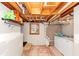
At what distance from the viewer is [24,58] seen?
117cm

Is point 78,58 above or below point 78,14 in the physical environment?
below

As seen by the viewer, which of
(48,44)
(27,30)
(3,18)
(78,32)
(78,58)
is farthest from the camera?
(27,30)

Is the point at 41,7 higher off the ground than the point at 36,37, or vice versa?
the point at 41,7

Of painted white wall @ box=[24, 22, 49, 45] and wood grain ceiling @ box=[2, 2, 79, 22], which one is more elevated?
wood grain ceiling @ box=[2, 2, 79, 22]

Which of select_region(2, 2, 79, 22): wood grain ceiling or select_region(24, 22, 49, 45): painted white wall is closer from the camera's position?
select_region(2, 2, 79, 22): wood grain ceiling

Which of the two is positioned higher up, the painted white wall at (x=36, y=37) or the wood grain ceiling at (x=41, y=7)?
the wood grain ceiling at (x=41, y=7)

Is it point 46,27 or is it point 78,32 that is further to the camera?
point 46,27

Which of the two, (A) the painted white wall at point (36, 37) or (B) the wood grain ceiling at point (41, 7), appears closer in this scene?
(B) the wood grain ceiling at point (41, 7)

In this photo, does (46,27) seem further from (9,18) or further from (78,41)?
(9,18)

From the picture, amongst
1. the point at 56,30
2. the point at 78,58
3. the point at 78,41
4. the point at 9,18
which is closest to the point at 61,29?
the point at 56,30

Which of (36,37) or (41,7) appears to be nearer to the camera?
(41,7)

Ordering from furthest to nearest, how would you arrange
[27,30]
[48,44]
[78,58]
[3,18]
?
[27,30]
[48,44]
[3,18]
[78,58]

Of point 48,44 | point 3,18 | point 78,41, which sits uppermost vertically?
point 3,18

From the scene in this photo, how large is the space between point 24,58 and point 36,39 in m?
8.72
